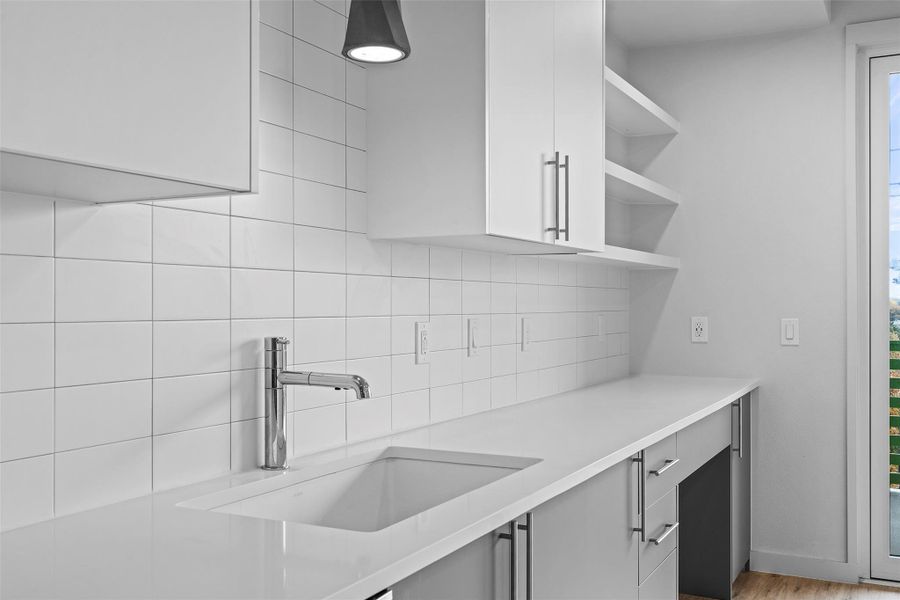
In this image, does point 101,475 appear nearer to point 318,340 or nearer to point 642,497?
point 318,340

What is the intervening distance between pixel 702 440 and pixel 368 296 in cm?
138

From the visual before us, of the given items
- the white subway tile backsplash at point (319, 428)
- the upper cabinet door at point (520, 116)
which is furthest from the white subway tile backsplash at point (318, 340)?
the upper cabinet door at point (520, 116)

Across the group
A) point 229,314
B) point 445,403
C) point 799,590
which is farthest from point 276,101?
point 799,590

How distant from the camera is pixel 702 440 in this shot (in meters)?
2.78

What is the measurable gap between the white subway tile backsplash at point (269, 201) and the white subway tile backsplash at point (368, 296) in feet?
0.87

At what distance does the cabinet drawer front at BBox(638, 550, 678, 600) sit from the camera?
2.21 meters

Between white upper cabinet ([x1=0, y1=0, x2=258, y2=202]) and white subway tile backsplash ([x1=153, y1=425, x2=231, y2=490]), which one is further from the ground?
white upper cabinet ([x1=0, y1=0, x2=258, y2=202])

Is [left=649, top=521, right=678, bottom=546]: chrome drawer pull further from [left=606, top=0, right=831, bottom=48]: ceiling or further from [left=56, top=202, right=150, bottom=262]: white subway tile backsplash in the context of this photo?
[left=606, top=0, right=831, bottom=48]: ceiling

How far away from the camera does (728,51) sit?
3631 millimetres

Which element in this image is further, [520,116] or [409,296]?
[409,296]

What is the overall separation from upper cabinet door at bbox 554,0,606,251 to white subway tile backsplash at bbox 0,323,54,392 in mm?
1399

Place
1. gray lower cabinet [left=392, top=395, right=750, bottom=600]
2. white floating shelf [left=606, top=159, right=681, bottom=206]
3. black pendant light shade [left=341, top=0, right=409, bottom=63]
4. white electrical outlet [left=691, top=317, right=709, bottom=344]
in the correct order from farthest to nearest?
1. white electrical outlet [left=691, top=317, right=709, bottom=344]
2. white floating shelf [left=606, top=159, right=681, bottom=206]
3. black pendant light shade [left=341, top=0, right=409, bottom=63]
4. gray lower cabinet [left=392, top=395, right=750, bottom=600]

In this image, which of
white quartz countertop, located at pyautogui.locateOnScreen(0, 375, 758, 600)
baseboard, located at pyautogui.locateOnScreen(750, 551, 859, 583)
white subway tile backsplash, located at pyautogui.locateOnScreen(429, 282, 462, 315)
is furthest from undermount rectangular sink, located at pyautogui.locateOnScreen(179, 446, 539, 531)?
baseboard, located at pyautogui.locateOnScreen(750, 551, 859, 583)

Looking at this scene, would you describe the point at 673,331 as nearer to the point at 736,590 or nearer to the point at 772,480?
the point at 772,480
